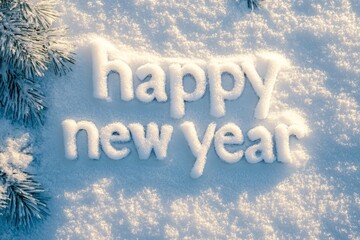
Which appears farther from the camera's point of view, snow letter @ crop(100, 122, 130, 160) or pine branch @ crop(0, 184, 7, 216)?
snow letter @ crop(100, 122, 130, 160)

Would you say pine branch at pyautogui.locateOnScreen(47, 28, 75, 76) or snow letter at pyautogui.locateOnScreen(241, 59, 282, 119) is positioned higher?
pine branch at pyautogui.locateOnScreen(47, 28, 75, 76)

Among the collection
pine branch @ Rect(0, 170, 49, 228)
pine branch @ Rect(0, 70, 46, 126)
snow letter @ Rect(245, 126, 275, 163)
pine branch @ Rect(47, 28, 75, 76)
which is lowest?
pine branch @ Rect(0, 170, 49, 228)

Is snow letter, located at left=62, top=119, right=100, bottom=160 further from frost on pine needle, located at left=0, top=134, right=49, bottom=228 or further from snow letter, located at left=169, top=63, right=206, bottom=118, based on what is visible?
snow letter, located at left=169, top=63, right=206, bottom=118

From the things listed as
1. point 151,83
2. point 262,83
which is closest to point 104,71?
point 151,83

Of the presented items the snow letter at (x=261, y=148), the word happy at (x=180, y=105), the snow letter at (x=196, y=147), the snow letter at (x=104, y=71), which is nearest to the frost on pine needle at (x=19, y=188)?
the word happy at (x=180, y=105)

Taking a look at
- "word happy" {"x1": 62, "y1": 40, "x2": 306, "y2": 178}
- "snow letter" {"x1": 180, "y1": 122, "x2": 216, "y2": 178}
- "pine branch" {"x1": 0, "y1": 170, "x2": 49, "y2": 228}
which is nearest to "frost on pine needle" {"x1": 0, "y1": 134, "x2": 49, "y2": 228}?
"pine branch" {"x1": 0, "y1": 170, "x2": 49, "y2": 228}

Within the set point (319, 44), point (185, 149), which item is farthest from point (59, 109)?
point (319, 44)

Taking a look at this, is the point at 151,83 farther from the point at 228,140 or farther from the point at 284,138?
the point at 284,138

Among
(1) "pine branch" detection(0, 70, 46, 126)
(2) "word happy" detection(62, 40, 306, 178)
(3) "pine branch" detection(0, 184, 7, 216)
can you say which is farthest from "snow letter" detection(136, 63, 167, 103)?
(3) "pine branch" detection(0, 184, 7, 216)

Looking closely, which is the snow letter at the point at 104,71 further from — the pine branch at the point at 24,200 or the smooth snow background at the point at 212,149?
the pine branch at the point at 24,200
